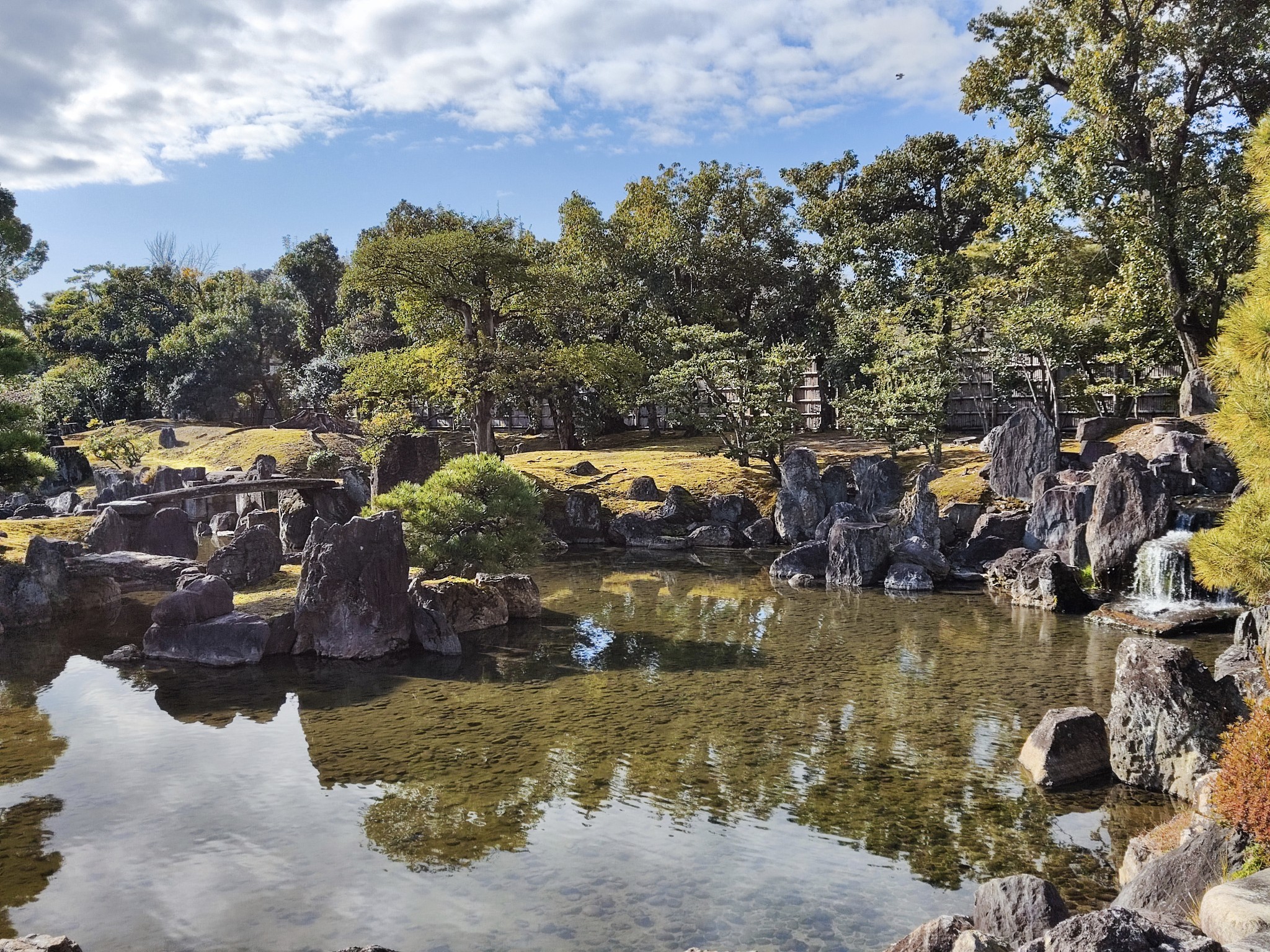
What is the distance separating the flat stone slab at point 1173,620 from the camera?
1617 centimetres

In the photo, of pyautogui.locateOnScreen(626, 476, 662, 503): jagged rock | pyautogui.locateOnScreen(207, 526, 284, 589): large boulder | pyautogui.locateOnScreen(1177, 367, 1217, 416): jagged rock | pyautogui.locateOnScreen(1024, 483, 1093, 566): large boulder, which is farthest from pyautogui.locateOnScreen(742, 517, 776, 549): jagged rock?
pyautogui.locateOnScreen(207, 526, 284, 589): large boulder

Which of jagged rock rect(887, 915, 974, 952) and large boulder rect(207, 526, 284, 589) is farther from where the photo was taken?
large boulder rect(207, 526, 284, 589)

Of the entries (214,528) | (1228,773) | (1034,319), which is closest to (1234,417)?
(1228,773)

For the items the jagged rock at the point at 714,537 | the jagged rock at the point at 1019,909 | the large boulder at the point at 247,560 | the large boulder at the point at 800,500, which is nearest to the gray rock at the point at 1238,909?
the jagged rock at the point at 1019,909

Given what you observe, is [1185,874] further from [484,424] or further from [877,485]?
[484,424]

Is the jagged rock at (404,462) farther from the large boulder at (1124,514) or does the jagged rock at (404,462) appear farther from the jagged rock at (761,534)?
the large boulder at (1124,514)

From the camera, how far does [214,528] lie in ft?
111

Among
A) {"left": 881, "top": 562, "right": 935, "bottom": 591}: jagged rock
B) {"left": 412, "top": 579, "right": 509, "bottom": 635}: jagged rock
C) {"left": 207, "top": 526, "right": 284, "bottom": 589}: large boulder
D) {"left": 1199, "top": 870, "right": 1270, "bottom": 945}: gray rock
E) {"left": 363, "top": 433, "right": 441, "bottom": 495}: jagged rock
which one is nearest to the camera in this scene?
{"left": 1199, "top": 870, "right": 1270, "bottom": 945}: gray rock

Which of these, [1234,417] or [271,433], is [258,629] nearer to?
[1234,417]

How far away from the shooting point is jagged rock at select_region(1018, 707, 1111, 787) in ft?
33.2

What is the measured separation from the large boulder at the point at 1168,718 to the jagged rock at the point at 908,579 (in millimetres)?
10790

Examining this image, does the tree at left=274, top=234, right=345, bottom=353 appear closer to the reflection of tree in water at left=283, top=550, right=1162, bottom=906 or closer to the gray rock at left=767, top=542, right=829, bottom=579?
the gray rock at left=767, top=542, right=829, bottom=579

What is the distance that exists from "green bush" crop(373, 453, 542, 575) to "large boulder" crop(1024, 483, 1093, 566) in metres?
11.7

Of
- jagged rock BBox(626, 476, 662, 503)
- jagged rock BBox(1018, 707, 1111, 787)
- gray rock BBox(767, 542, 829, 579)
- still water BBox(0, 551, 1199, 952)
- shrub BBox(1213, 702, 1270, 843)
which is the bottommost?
still water BBox(0, 551, 1199, 952)
